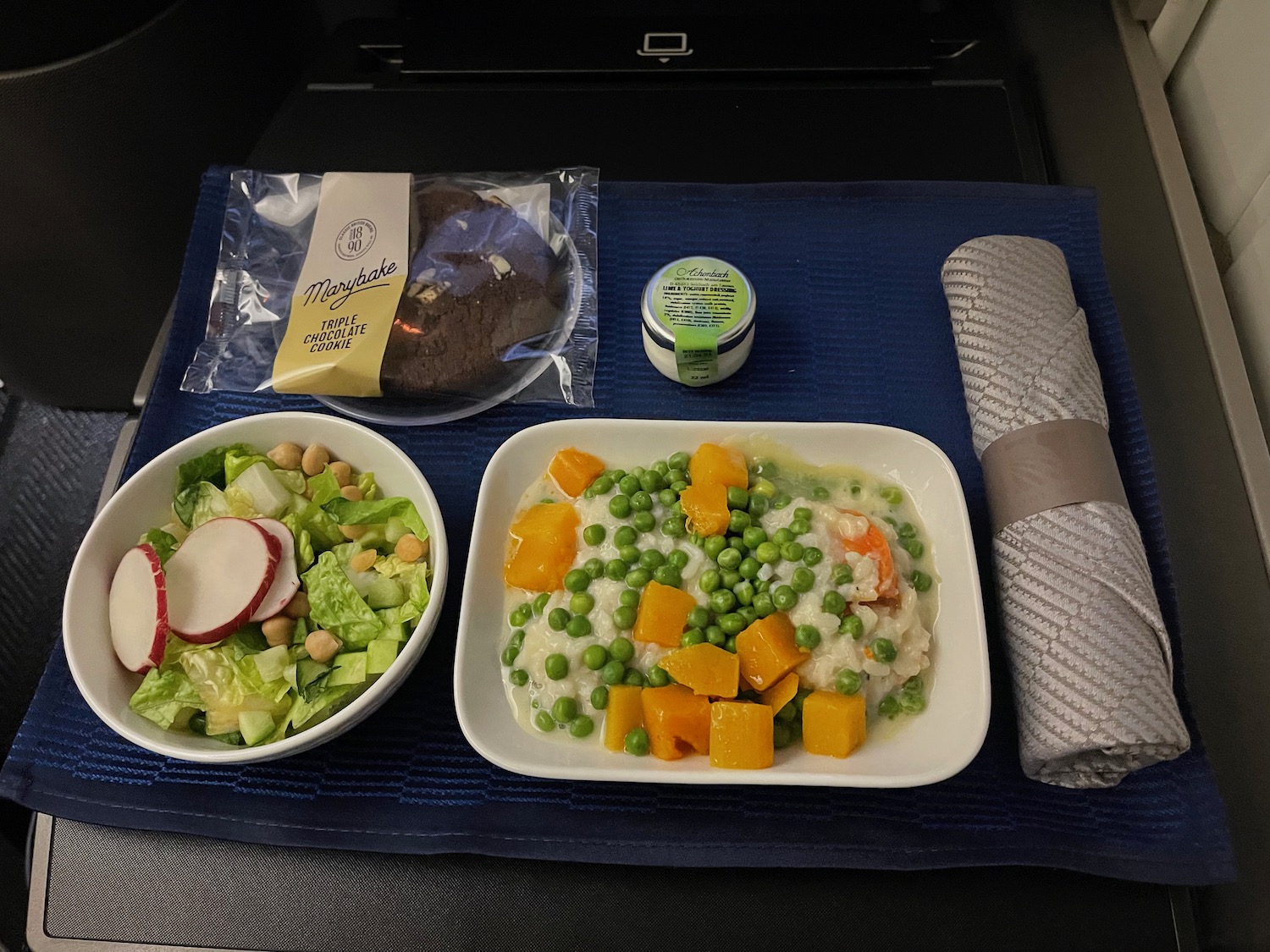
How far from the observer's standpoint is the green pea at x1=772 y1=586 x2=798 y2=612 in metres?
1.39

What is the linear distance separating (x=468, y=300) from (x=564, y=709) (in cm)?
85

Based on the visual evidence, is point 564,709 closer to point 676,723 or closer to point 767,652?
point 676,723

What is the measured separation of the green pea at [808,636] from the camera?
1.36 meters

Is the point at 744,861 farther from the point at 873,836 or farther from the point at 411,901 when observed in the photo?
the point at 411,901

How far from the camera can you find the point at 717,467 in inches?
59.4

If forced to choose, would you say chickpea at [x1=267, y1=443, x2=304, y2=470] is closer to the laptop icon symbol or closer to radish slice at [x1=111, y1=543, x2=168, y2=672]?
radish slice at [x1=111, y1=543, x2=168, y2=672]

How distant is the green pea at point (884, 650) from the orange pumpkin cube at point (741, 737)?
21 cm

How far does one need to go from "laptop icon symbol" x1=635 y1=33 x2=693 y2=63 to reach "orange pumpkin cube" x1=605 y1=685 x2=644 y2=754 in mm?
1606

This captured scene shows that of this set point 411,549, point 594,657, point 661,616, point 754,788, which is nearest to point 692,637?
point 661,616

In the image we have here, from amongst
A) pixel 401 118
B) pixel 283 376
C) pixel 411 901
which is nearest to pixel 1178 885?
pixel 411 901

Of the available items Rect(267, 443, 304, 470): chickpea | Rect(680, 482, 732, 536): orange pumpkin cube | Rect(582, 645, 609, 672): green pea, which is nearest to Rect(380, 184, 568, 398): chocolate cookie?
Rect(267, 443, 304, 470): chickpea

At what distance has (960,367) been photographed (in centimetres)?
168

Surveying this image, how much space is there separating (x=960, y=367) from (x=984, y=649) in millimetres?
608

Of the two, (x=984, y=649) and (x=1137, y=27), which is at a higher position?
(x=1137, y=27)
